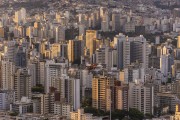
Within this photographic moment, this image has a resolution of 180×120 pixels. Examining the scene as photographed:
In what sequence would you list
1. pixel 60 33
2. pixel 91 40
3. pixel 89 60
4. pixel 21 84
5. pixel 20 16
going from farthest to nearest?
pixel 20 16, pixel 60 33, pixel 91 40, pixel 89 60, pixel 21 84

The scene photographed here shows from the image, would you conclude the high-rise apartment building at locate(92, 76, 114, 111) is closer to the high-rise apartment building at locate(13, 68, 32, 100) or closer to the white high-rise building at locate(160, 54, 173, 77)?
the high-rise apartment building at locate(13, 68, 32, 100)

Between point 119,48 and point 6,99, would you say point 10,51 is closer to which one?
point 119,48

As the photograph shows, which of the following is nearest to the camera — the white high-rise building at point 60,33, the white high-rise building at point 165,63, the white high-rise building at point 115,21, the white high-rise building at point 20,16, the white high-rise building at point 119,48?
the white high-rise building at point 165,63

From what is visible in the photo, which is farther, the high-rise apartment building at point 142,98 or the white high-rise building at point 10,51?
the white high-rise building at point 10,51

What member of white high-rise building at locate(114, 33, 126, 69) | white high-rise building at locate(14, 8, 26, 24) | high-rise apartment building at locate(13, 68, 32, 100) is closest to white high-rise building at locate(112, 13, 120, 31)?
white high-rise building at locate(14, 8, 26, 24)

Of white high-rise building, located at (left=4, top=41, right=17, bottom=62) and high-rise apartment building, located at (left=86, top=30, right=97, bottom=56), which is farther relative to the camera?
high-rise apartment building, located at (left=86, top=30, right=97, bottom=56)

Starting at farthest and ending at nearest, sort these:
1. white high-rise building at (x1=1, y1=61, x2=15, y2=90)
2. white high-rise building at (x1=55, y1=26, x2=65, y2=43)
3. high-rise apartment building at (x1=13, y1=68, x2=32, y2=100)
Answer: white high-rise building at (x1=55, y1=26, x2=65, y2=43) < white high-rise building at (x1=1, y1=61, x2=15, y2=90) < high-rise apartment building at (x1=13, y1=68, x2=32, y2=100)

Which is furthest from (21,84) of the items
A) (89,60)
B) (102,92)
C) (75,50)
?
(75,50)

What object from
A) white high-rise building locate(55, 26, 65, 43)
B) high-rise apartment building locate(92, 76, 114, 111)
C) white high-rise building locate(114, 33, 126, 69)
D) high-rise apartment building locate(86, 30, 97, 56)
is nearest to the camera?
high-rise apartment building locate(92, 76, 114, 111)

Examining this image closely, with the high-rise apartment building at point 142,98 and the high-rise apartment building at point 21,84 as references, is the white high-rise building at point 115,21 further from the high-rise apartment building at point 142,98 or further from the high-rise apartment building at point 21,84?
the high-rise apartment building at point 142,98

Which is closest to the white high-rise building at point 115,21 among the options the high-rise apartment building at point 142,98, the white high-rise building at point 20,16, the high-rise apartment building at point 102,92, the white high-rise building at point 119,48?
the white high-rise building at point 20,16
